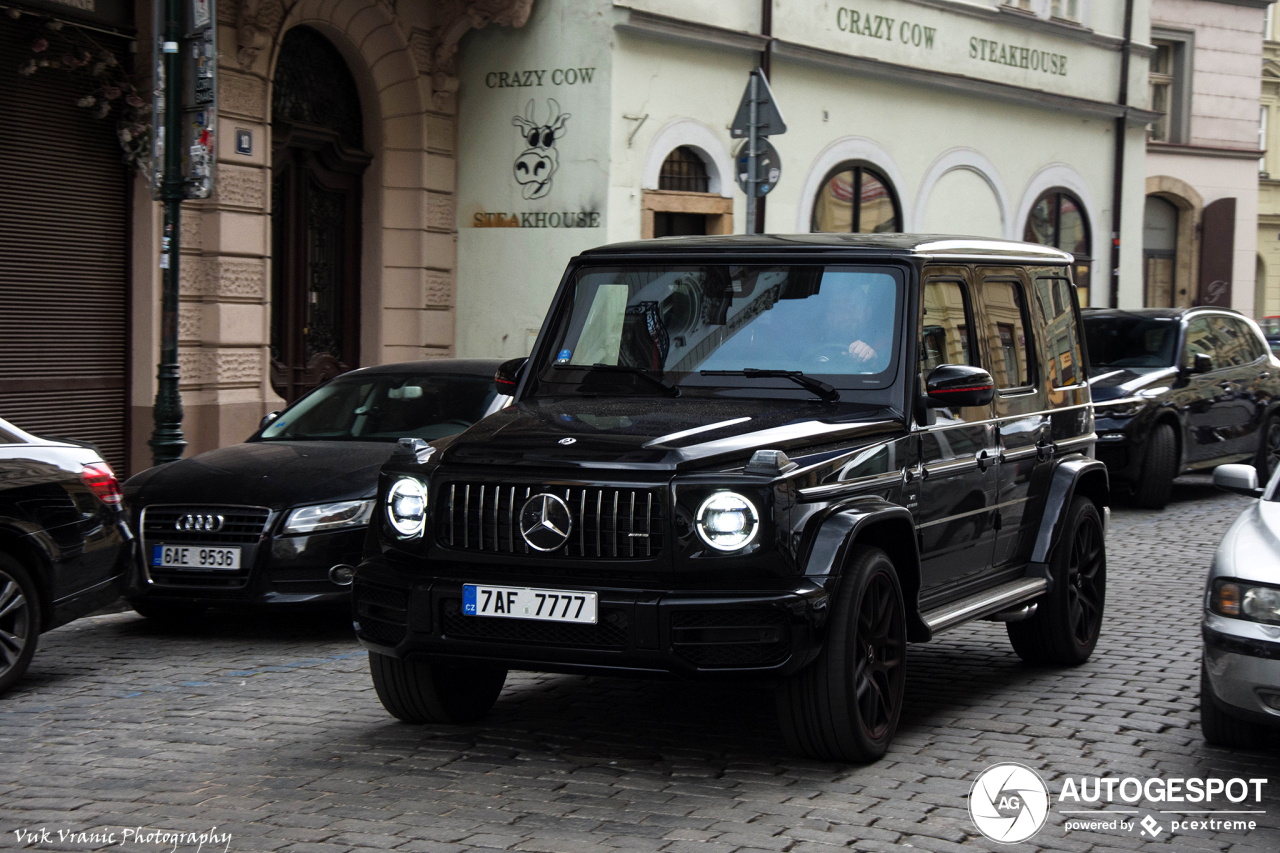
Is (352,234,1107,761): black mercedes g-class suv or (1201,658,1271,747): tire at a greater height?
(352,234,1107,761): black mercedes g-class suv

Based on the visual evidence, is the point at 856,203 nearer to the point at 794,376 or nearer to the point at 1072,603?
the point at 1072,603

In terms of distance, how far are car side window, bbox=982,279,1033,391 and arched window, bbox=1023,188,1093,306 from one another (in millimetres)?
18567

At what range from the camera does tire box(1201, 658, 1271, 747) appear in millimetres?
6020

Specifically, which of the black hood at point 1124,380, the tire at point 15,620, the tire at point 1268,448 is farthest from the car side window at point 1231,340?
the tire at point 15,620

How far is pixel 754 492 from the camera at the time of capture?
533 cm

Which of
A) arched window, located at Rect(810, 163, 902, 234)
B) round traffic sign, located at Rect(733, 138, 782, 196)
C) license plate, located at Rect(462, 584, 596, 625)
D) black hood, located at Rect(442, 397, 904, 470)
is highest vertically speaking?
arched window, located at Rect(810, 163, 902, 234)

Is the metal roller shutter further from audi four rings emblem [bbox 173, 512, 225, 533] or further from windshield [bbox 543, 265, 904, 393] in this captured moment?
windshield [bbox 543, 265, 904, 393]

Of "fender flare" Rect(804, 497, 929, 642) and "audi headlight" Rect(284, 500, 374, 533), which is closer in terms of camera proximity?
"fender flare" Rect(804, 497, 929, 642)

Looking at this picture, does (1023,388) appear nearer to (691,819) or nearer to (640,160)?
(691,819)

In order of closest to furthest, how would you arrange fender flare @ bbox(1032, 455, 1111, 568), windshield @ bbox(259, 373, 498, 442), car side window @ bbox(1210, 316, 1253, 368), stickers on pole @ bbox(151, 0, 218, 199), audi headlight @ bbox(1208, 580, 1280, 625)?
1. audi headlight @ bbox(1208, 580, 1280, 625)
2. fender flare @ bbox(1032, 455, 1111, 568)
3. windshield @ bbox(259, 373, 498, 442)
4. stickers on pole @ bbox(151, 0, 218, 199)
5. car side window @ bbox(1210, 316, 1253, 368)

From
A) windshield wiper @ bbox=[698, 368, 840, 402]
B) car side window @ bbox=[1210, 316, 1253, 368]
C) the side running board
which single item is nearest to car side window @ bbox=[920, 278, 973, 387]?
windshield wiper @ bbox=[698, 368, 840, 402]

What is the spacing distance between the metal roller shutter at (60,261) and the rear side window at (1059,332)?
8.67m

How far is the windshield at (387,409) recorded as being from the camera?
9.38 metres

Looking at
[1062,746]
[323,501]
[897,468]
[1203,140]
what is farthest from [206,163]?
[1203,140]
